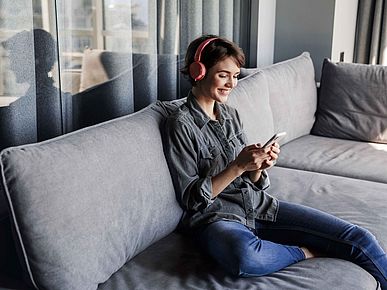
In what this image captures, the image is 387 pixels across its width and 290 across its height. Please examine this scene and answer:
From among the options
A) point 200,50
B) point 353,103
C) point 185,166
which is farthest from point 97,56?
point 353,103

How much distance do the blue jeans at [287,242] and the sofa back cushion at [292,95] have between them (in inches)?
41.9

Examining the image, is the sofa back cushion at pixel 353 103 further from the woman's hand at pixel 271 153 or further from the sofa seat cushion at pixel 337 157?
the woman's hand at pixel 271 153

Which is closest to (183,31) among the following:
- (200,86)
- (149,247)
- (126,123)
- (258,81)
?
(258,81)

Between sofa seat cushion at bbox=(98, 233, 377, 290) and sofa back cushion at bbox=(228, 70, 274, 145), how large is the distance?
2.72ft

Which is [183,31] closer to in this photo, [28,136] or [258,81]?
[258,81]

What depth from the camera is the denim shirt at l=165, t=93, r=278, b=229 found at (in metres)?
1.65

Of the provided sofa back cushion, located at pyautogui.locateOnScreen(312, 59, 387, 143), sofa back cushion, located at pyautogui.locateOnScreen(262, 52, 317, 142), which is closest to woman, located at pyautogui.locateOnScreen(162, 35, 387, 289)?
sofa back cushion, located at pyautogui.locateOnScreen(262, 52, 317, 142)

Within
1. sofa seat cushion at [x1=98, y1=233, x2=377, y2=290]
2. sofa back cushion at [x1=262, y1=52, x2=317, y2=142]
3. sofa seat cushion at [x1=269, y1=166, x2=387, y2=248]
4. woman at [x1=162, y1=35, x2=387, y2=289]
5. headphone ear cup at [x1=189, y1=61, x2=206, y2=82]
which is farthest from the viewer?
sofa back cushion at [x1=262, y1=52, x2=317, y2=142]

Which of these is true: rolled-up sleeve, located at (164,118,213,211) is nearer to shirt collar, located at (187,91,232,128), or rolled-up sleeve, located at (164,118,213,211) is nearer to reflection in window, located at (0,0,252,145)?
shirt collar, located at (187,91,232,128)

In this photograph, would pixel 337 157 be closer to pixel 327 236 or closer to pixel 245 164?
pixel 327 236

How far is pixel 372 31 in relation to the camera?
381 cm

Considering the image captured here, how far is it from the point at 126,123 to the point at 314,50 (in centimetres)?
218

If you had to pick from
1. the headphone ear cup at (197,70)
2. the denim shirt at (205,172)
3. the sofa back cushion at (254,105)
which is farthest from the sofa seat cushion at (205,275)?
the sofa back cushion at (254,105)

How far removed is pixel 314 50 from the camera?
352 centimetres
